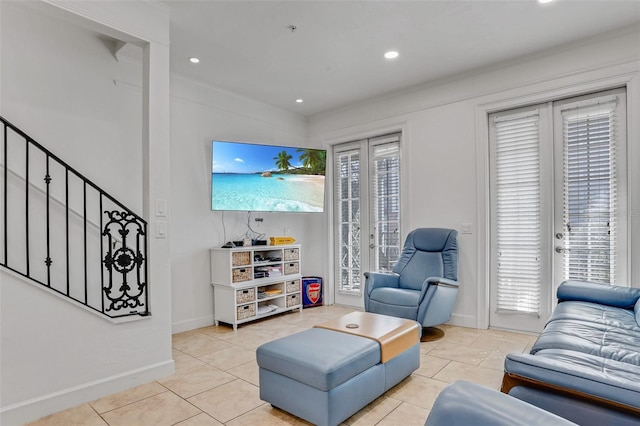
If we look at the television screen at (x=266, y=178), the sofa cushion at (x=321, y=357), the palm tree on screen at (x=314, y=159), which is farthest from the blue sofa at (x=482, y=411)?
the palm tree on screen at (x=314, y=159)

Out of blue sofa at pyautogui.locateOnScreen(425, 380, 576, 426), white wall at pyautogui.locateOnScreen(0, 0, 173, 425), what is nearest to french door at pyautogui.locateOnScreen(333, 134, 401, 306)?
white wall at pyautogui.locateOnScreen(0, 0, 173, 425)

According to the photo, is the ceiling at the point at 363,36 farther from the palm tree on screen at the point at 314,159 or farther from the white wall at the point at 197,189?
the palm tree on screen at the point at 314,159

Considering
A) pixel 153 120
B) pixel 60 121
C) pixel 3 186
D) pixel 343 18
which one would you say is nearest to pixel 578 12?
pixel 343 18

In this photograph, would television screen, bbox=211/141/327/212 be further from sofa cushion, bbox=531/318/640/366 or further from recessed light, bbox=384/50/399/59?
sofa cushion, bbox=531/318/640/366

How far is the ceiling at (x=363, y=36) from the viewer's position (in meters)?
2.68

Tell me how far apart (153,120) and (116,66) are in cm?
106

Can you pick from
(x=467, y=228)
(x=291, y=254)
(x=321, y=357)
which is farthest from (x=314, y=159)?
(x=321, y=357)

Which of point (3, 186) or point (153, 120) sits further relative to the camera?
point (153, 120)

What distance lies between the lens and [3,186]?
242 centimetres

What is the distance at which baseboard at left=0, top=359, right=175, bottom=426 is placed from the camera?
2049 millimetres

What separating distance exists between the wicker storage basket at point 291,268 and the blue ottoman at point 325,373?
2.18 m

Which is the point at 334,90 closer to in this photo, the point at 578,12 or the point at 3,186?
the point at 578,12

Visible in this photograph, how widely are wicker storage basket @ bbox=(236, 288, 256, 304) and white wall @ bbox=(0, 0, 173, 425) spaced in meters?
1.22

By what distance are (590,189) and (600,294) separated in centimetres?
103
